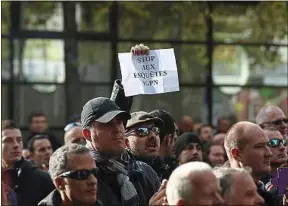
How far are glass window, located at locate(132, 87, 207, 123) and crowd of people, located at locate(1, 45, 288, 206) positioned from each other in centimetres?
701

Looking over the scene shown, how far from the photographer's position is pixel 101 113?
6414 mm

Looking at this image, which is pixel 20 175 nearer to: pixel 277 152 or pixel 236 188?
pixel 277 152

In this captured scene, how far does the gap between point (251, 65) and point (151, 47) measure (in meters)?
1.92

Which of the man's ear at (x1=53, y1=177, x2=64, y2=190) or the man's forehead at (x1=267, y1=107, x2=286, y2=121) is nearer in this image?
the man's ear at (x1=53, y1=177, x2=64, y2=190)

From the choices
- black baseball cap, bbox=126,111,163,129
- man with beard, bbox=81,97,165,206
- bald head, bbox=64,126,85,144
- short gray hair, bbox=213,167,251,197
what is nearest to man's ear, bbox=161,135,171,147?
black baseball cap, bbox=126,111,163,129

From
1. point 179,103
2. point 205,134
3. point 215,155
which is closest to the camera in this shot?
point 215,155

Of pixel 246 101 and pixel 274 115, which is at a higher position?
pixel 274 115

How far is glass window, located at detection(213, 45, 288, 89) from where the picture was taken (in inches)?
672

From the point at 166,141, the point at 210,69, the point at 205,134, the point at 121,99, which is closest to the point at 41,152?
the point at 166,141

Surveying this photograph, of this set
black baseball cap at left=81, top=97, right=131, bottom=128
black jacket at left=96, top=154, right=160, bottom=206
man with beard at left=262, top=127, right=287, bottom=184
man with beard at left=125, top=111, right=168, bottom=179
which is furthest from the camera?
man with beard at left=262, top=127, right=287, bottom=184

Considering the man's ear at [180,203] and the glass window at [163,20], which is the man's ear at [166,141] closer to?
the man's ear at [180,203]

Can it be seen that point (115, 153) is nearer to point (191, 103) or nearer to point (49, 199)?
point (49, 199)

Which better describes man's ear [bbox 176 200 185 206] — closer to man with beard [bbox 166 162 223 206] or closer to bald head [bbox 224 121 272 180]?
man with beard [bbox 166 162 223 206]

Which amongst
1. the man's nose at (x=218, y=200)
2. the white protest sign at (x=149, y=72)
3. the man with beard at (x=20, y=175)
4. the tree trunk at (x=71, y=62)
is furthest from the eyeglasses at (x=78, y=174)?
the tree trunk at (x=71, y=62)
